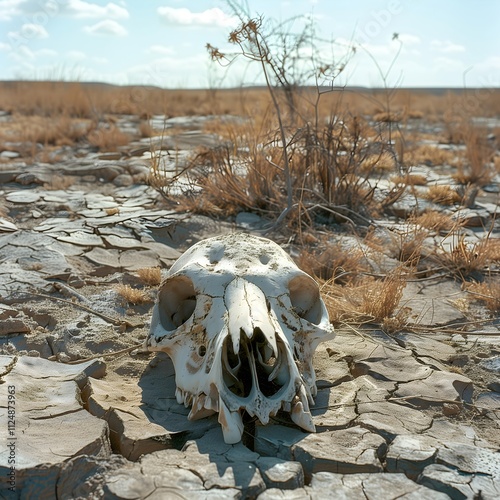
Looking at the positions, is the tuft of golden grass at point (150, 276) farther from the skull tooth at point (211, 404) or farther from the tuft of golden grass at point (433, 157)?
the tuft of golden grass at point (433, 157)

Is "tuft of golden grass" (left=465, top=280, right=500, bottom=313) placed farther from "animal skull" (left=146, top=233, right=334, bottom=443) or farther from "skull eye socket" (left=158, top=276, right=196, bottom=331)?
"skull eye socket" (left=158, top=276, right=196, bottom=331)

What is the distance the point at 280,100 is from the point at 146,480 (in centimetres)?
677

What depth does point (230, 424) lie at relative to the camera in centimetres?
256

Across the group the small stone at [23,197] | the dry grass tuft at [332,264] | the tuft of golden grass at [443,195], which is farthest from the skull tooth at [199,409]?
the tuft of golden grass at [443,195]

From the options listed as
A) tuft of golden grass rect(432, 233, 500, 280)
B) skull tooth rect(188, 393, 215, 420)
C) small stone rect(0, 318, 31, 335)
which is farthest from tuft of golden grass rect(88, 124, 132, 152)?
skull tooth rect(188, 393, 215, 420)

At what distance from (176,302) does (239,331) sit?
830 millimetres

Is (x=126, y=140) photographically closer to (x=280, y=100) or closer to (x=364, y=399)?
(x=280, y=100)

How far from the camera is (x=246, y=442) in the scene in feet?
8.87

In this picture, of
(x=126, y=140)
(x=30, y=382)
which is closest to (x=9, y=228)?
(x=30, y=382)

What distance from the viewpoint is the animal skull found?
2648 millimetres

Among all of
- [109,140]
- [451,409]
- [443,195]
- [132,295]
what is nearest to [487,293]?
[451,409]

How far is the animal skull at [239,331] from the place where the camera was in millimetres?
2648

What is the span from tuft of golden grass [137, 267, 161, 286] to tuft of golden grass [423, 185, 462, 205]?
3660 millimetres

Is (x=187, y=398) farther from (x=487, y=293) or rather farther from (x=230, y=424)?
(x=487, y=293)
